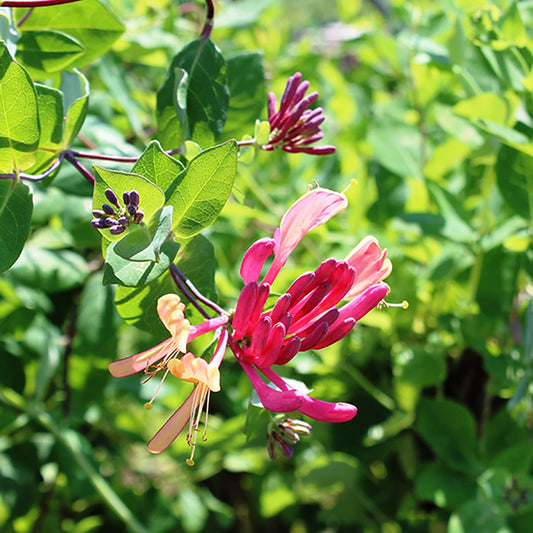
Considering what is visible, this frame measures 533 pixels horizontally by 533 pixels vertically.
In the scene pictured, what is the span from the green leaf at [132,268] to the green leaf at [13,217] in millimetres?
83

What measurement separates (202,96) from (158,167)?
13 cm

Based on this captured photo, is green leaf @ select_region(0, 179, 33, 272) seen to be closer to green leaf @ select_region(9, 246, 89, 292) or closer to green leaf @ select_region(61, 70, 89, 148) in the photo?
green leaf @ select_region(61, 70, 89, 148)

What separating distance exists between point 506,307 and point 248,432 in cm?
50

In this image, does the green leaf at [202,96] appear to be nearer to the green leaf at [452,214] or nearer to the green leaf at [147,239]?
A: the green leaf at [147,239]

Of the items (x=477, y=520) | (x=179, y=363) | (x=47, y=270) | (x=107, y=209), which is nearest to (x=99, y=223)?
(x=107, y=209)

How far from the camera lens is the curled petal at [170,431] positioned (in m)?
0.45

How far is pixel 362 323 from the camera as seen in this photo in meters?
0.98

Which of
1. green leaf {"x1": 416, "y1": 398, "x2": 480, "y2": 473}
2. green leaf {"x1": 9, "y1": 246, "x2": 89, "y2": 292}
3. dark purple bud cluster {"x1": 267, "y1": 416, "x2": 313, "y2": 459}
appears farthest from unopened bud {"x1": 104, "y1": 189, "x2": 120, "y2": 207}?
green leaf {"x1": 416, "y1": 398, "x2": 480, "y2": 473}

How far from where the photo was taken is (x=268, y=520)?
1.39 m

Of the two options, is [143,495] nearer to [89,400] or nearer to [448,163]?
[89,400]

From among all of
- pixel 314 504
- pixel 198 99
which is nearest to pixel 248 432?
pixel 198 99

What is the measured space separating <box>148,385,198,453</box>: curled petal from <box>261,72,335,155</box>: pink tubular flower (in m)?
0.24

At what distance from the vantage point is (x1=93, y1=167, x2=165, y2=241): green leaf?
1.49 ft

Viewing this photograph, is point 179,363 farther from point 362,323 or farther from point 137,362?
point 362,323
